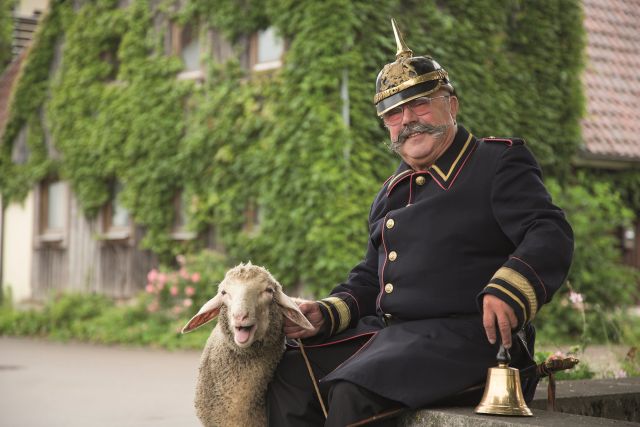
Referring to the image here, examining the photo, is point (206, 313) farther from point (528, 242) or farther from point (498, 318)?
point (528, 242)

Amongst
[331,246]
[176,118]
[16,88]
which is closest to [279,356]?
[331,246]

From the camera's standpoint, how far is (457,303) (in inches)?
135

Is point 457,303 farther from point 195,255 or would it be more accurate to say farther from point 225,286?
point 195,255

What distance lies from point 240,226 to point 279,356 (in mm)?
11213

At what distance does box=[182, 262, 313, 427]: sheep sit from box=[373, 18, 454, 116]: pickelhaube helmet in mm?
785

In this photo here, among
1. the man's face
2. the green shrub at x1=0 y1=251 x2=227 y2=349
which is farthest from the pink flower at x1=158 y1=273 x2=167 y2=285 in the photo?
the man's face

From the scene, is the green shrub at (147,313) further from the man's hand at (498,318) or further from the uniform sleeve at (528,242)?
the man's hand at (498,318)

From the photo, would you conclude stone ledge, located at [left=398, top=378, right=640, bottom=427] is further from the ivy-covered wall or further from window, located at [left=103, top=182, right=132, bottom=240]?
window, located at [left=103, top=182, right=132, bottom=240]

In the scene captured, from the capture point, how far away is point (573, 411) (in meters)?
4.11

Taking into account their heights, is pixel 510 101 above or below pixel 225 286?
above

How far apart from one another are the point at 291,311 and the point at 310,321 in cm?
16

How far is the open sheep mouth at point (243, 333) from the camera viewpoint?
340 centimetres

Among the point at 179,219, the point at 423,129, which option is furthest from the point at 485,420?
the point at 179,219

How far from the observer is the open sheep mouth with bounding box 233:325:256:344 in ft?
11.2
